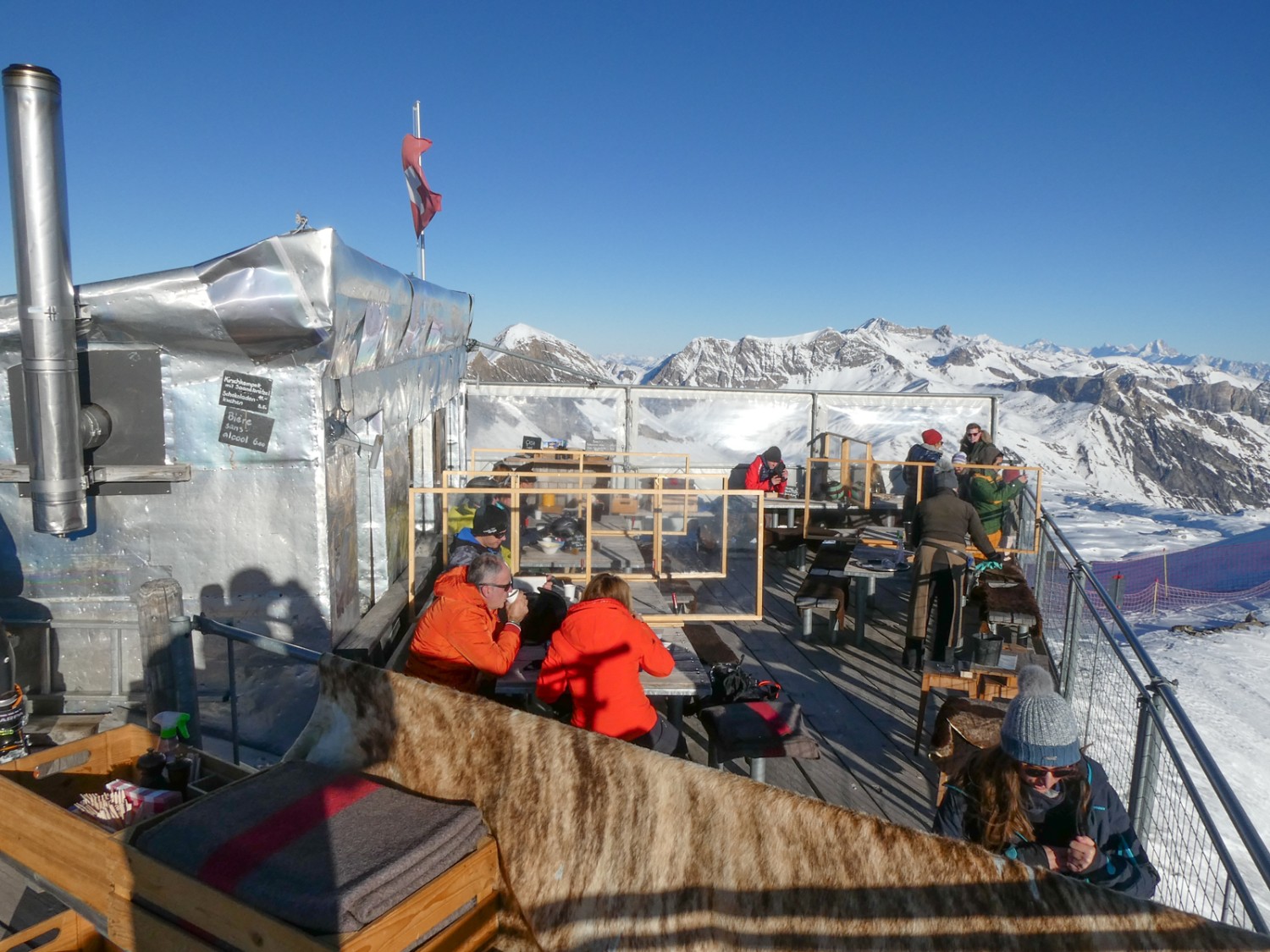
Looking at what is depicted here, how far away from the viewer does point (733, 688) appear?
16.2 feet

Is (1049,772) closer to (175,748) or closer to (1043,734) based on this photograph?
(1043,734)

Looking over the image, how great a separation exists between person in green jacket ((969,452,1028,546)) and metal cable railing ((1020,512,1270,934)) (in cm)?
72

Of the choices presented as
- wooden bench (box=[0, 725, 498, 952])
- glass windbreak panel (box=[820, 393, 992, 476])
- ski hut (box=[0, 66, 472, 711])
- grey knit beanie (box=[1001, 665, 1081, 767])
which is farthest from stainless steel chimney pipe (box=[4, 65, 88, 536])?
glass windbreak panel (box=[820, 393, 992, 476])

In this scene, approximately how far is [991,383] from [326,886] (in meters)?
144

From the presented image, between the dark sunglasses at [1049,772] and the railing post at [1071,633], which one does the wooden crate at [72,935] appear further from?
the railing post at [1071,633]

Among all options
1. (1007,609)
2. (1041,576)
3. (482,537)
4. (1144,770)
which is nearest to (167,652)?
(482,537)

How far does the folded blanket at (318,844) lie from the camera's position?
2408mm

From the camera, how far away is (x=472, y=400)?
1544 centimetres

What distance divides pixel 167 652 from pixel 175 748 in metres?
0.82

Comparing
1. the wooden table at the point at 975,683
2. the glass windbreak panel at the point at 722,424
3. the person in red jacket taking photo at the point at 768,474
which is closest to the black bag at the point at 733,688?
the wooden table at the point at 975,683

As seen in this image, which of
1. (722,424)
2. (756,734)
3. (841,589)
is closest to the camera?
(756,734)

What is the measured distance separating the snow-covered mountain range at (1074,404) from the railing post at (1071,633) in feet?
134

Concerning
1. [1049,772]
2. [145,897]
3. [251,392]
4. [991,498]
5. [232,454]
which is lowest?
[145,897]

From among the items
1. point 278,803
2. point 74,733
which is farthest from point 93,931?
point 74,733
